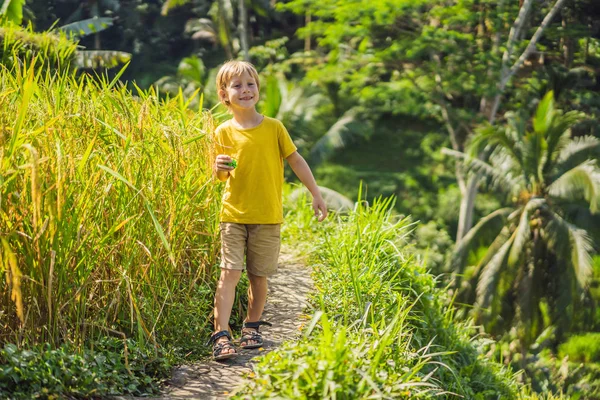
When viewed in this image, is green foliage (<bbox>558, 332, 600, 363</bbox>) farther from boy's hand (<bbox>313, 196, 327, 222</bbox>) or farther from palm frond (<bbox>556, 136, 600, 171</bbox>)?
boy's hand (<bbox>313, 196, 327, 222</bbox>)

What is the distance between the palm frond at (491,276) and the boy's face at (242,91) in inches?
461

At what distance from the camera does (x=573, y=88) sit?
61.7 feet

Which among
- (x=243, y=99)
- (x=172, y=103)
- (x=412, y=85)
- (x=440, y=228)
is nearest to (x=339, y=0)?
(x=412, y=85)

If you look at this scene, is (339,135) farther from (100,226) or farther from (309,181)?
(100,226)

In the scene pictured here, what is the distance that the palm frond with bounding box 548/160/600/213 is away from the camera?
13.7 meters

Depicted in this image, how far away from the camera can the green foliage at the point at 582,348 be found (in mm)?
15531

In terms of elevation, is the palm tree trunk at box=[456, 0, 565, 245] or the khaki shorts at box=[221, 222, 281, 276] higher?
the palm tree trunk at box=[456, 0, 565, 245]

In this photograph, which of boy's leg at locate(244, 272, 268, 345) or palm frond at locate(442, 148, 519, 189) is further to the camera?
palm frond at locate(442, 148, 519, 189)

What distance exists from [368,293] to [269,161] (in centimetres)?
124

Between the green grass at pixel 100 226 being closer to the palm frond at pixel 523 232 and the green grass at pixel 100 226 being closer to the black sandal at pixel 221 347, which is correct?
the black sandal at pixel 221 347

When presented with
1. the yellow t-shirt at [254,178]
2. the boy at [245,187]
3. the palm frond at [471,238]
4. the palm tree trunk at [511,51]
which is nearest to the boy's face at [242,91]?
the boy at [245,187]

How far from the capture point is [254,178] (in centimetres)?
383

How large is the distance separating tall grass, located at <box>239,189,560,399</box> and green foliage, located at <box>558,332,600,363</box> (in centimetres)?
919

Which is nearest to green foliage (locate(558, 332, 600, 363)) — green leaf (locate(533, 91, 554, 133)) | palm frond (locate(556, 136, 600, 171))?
palm frond (locate(556, 136, 600, 171))
